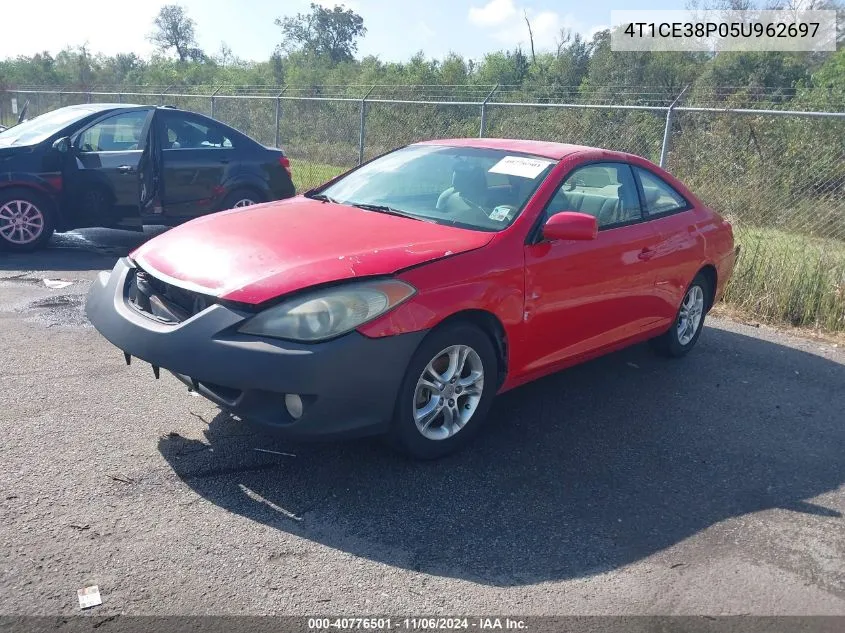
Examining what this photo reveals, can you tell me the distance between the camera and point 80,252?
8641mm

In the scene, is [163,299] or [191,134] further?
[191,134]

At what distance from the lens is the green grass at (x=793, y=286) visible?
287 inches

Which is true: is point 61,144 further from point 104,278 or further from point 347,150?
point 347,150

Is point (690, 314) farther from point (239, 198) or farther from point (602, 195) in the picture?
point (239, 198)

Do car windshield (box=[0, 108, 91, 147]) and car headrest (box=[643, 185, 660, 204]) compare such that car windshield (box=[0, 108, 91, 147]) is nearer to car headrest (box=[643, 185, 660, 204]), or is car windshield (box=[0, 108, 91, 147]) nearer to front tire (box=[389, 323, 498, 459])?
car headrest (box=[643, 185, 660, 204])

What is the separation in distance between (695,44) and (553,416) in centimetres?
2507

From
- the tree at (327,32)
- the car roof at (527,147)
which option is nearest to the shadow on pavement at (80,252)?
the car roof at (527,147)

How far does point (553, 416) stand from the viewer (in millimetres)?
4699

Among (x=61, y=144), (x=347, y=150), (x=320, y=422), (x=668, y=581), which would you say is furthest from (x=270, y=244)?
(x=347, y=150)

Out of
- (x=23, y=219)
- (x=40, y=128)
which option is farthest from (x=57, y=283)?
(x=40, y=128)

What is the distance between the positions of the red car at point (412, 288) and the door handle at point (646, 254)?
0.01 metres

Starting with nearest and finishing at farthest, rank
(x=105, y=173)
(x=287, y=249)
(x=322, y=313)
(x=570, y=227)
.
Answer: (x=322, y=313), (x=287, y=249), (x=570, y=227), (x=105, y=173)

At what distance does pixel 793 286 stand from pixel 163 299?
6.06 m

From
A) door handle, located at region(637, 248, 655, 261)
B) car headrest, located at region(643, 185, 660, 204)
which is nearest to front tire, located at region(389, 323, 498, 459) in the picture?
door handle, located at region(637, 248, 655, 261)
